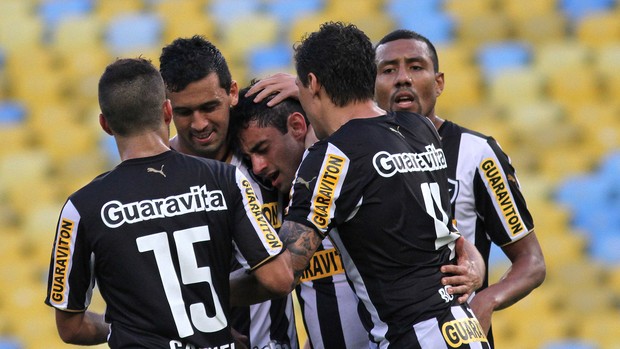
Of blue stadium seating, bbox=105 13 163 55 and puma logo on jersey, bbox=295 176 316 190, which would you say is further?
blue stadium seating, bbox=105 13 163 55

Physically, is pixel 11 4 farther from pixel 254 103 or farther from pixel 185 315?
pixel 185 315

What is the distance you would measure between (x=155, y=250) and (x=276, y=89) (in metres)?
1.47

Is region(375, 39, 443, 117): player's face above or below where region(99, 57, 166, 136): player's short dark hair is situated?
above

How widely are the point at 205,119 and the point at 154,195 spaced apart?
3.35 ft

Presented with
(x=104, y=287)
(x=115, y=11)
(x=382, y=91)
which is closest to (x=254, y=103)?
(x=382, y=91)

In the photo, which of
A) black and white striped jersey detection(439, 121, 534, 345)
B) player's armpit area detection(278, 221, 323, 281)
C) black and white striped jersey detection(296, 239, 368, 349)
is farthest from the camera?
black and white striped jersey detection(439, 121, 534, 345)

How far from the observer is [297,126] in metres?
5.18

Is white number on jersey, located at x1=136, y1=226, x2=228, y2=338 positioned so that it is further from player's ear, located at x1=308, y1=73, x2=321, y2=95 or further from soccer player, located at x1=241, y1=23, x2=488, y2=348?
player's ear, located at x1=308, y1=73, x2=321, y2=95

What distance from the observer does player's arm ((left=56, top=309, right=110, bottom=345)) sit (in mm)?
4180

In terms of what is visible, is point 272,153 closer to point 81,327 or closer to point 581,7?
point 81,327

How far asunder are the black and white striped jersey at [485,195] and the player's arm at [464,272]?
1.80ft

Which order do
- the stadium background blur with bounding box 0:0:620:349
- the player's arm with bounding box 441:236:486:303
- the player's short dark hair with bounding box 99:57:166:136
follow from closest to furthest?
the player's short dark hair with bounding box 99:57:166:136 < the player's arm with bounding box 441:236:486:303 < the stadium background blur with bounding box 0:0:620:349

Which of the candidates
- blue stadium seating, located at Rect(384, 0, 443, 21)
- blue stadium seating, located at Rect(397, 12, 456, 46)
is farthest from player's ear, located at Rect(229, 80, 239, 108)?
blue stadium seating, located at Rect(384, 0, 443, 21)

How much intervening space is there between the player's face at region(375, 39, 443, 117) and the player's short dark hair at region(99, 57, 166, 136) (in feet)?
5.36
